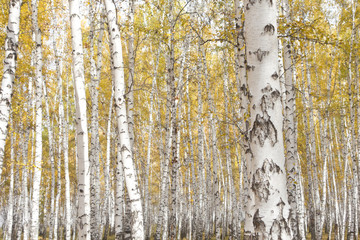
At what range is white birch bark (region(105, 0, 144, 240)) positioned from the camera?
14.5 ft

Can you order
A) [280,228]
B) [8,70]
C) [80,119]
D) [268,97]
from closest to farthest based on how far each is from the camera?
1. [280,228]
2. [268,97]
3. [8,70]
4. [80,119]

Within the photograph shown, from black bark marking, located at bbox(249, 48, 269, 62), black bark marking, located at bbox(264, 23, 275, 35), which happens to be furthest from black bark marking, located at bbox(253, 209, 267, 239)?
black bark marking, located at bbox(264, 23, 275, 35)

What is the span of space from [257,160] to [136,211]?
2.97 meters

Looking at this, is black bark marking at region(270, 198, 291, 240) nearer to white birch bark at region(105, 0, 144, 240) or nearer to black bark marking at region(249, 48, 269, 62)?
black bark marking at region(249, 48, 269, 62)

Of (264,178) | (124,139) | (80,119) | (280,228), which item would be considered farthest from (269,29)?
(80,119)

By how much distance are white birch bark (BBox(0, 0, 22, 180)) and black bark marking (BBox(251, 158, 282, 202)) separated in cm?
392

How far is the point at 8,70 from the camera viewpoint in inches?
181

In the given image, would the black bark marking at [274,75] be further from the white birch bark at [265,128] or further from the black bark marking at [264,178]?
the black bark marking at [264,178]

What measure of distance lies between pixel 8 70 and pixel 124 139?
6.83ft

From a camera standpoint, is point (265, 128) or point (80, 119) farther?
point (80, 119)

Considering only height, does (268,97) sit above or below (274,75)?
below

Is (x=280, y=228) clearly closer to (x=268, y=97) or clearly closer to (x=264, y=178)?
(x=264, y=178)

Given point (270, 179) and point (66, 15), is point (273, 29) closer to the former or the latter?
point (270, 179)

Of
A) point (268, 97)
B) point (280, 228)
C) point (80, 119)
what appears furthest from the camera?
point (80, 119)
